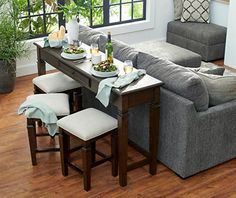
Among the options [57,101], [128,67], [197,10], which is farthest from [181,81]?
[197,10]

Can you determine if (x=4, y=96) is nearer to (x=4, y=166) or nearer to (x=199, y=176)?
(x=4, y=166)

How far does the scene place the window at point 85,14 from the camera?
5.95m

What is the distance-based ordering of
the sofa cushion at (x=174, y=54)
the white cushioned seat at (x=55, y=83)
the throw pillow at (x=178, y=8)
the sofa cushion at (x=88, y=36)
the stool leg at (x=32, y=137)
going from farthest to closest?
the throw pillow at (x=178, y=8) < the sofa cushion at (x=174, y=54) < the sofa cushion at (x=88, y=36) < the white cushioned seat at (x=55, y=83) < the stool leg at (x=32, y=137)

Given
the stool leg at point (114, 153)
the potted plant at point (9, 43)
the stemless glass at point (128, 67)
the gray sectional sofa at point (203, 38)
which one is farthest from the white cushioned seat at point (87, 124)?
the gray sectional sofa at point (203, 38)

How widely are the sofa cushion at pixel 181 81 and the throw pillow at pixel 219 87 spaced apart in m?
0.13

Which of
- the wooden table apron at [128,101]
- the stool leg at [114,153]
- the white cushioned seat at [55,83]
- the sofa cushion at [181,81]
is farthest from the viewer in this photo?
the white cushioned seat at [55,83]

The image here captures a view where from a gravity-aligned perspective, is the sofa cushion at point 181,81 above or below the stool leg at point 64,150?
above

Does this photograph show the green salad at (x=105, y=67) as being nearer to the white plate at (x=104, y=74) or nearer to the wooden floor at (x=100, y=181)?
the white plate at (x=104, y=74)

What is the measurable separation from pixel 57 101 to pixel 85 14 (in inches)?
102

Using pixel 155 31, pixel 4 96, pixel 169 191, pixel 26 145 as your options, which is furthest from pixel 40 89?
pixel 155 31

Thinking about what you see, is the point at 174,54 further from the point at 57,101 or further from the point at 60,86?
the point at 57,101

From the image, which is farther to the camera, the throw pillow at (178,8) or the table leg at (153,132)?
the throw pillow at (178,8)

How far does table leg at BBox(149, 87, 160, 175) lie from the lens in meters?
3.66

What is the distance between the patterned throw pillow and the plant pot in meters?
2.69
